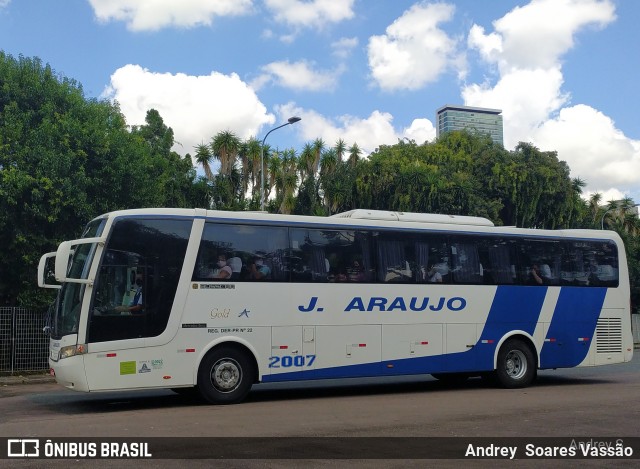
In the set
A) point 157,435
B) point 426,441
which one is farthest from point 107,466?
point 426,441

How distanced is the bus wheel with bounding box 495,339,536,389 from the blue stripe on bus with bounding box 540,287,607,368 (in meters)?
0.41

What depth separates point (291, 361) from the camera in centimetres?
1373

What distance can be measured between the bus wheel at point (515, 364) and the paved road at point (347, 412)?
1.15ft

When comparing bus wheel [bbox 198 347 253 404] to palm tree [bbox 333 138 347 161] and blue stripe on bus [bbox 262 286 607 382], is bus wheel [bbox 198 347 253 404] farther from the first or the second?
palm tree [bbox 333 138 347 161]

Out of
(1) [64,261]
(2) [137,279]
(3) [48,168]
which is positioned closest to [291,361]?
(2) [137,279]

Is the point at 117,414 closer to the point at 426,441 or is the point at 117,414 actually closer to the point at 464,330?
the point at 426,441

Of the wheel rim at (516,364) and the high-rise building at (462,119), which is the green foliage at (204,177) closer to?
the wheel rim at (516,364)

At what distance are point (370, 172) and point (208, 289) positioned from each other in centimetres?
3131

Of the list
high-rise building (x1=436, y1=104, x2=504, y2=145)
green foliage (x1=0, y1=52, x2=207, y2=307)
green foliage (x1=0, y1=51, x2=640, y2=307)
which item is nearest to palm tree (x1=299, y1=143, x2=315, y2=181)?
green foliage (x1=0, y1=51, x2=640, y2=307)

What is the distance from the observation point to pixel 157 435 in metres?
9.33

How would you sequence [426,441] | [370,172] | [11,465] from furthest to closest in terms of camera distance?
[370,172] → [426,441] → [11,465]

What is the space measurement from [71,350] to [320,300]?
4634mm

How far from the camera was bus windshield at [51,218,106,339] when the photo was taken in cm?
1237

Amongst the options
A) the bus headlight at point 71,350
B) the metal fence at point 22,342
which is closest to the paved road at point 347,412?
the bus headlight at point 71,350
